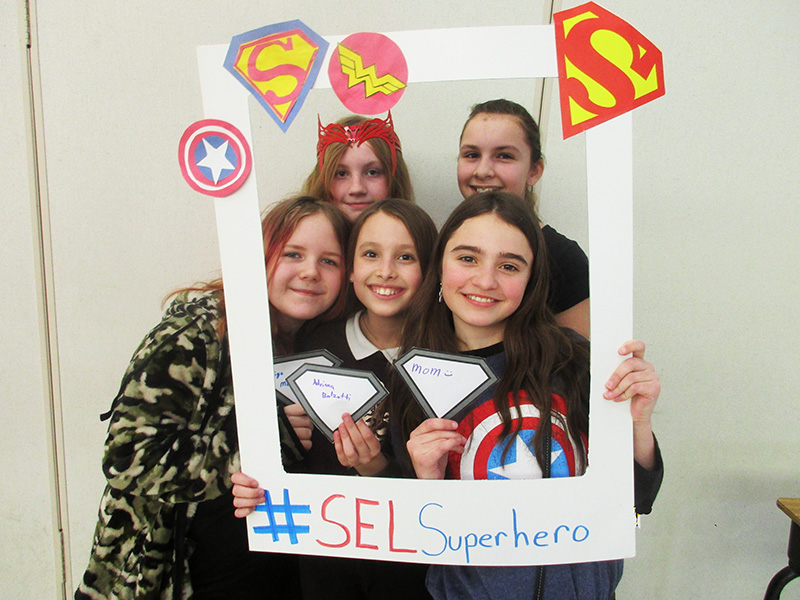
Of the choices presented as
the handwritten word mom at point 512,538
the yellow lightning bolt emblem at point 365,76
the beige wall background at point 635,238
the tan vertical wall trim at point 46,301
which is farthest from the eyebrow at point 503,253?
the tan vertical wall trim at point 46,301

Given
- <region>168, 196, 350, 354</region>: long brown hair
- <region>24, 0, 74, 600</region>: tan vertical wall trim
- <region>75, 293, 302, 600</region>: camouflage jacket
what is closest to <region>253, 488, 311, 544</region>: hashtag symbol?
<region>75, 293, 302, 600</region>: camouflage jacket

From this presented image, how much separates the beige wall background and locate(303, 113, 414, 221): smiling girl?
0.46m

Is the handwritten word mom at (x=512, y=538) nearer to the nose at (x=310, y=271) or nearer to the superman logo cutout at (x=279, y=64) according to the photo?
the nose at (x=310, y=271)

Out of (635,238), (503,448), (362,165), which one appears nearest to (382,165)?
(362,165)

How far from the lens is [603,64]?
580 millimetres

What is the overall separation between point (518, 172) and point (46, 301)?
113 centimetres

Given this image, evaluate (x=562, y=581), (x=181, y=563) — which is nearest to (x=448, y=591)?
(x=562, y=581)

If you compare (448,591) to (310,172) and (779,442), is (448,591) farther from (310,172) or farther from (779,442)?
(779,442)

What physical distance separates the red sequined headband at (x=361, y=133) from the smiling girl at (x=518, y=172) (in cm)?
10

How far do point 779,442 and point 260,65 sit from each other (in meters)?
1.30

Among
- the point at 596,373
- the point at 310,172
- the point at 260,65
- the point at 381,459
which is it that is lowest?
the point at 381,459

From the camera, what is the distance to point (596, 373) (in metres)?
0.61

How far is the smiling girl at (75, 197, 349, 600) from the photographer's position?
0.66 metres

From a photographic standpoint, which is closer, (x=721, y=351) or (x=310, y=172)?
(x=310, y=172)
